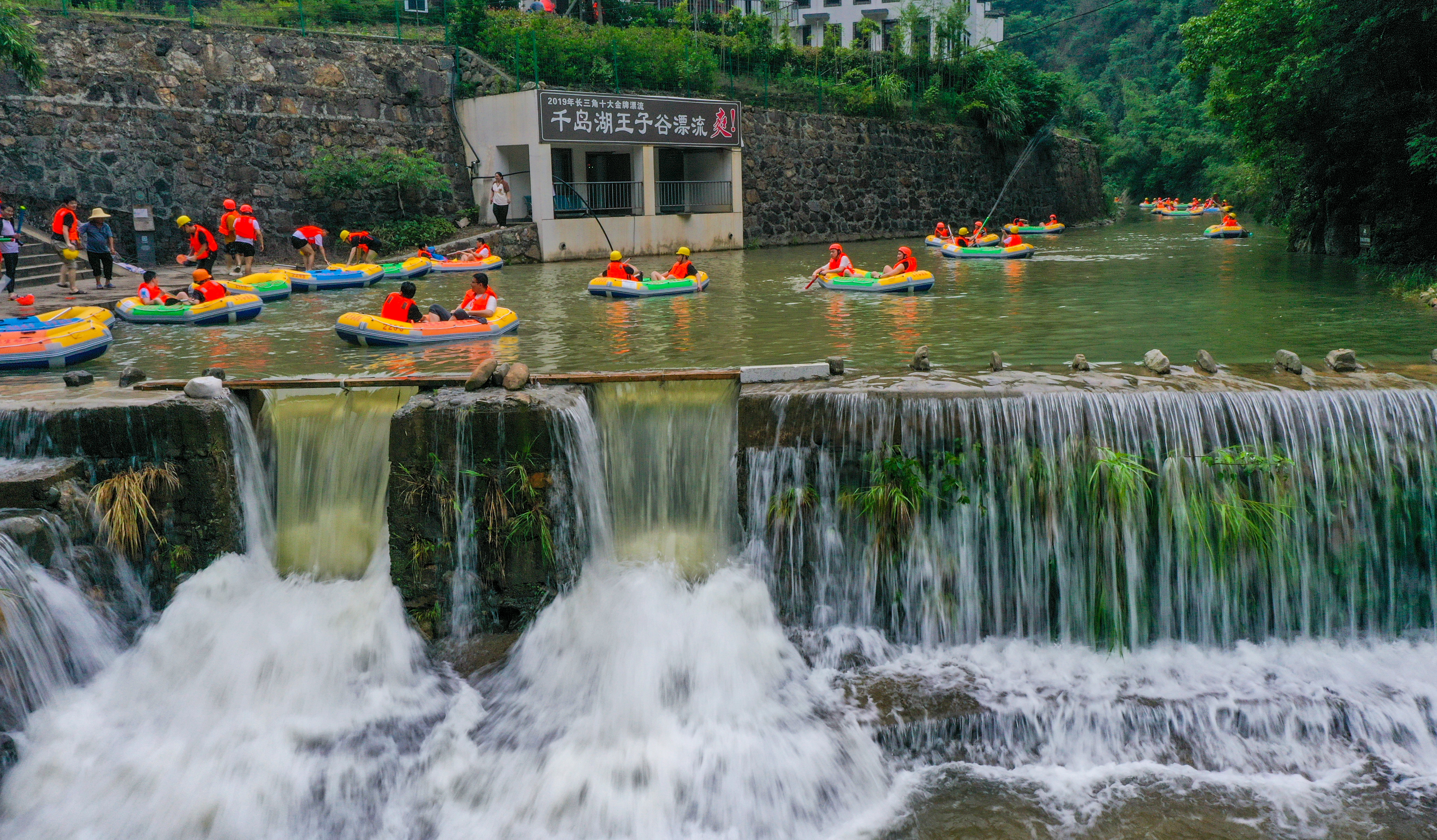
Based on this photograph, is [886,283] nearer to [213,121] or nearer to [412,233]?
[412,233]

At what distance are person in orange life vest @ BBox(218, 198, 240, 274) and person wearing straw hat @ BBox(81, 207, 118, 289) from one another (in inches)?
81.5

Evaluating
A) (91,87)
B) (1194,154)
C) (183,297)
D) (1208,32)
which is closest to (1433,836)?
(183,297)

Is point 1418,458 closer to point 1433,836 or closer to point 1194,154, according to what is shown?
point 1433,836

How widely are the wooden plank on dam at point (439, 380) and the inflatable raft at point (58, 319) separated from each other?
4635 millimetres

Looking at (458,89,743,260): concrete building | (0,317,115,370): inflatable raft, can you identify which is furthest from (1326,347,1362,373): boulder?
(458,89,743,260): concrete building

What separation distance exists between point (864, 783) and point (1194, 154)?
60.3 meters

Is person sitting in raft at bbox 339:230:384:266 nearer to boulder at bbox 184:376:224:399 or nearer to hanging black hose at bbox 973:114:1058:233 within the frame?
boulder at bbox 184:376:224:399

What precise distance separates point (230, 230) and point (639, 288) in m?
8.19

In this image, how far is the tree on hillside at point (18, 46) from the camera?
43.2 feet

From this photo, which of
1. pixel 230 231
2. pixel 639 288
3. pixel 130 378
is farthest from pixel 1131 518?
pixel 230 231

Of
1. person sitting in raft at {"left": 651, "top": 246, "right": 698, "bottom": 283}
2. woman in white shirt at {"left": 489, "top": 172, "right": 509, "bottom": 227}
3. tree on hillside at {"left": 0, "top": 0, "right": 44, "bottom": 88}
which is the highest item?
tree on hillside at {"left": 0, "top": 0, "right": 44, "bottom": 88}

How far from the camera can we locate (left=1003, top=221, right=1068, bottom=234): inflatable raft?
109 feet

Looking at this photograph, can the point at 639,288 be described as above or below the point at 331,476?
above

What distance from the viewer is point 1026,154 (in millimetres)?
39125
